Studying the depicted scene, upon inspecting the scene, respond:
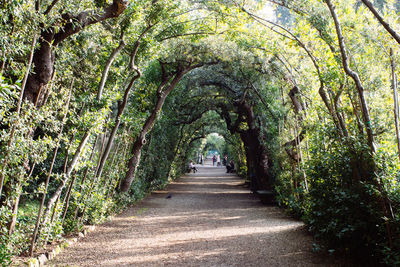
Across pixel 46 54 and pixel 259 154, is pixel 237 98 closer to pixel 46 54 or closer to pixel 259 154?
pixel 259 154

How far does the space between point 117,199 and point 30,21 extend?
18.5 ft

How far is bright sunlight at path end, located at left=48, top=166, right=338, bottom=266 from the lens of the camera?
4180 mm

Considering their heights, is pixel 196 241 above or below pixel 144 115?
below

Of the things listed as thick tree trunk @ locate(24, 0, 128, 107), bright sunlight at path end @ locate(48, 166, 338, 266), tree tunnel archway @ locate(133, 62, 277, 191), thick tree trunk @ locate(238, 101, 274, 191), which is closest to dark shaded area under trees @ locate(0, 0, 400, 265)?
thick tree trunk @ locate(24, 0, 128, 107)

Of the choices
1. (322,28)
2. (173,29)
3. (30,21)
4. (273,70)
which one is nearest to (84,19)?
(30,21)

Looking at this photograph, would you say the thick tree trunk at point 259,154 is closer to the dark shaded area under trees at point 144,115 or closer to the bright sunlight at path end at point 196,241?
the dark shaded area under trees at point 144,115

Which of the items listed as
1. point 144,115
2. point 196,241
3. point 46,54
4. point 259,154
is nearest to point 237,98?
point 259,154

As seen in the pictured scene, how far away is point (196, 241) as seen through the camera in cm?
530

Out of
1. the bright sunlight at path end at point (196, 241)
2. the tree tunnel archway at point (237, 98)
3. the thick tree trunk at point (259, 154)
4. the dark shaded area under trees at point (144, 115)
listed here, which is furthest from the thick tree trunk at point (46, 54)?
the thick tree trunk at point (259, 154)

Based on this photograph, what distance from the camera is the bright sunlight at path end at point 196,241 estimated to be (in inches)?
165

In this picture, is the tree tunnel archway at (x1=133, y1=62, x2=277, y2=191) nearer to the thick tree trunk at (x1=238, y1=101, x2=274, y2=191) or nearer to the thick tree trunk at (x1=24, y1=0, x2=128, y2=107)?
the thick tree trunk at (x1=238, y1=101, x2=274, y2=191)

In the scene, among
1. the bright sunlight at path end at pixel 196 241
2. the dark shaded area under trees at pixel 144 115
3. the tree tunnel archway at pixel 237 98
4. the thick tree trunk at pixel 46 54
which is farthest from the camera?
the tree tunnel archway at pixel 237 98

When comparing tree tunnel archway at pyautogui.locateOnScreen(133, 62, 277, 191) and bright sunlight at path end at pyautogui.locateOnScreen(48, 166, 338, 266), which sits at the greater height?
tree tunnel archway at pyautogui.locateOnScreen(133, 62, 277, 191)

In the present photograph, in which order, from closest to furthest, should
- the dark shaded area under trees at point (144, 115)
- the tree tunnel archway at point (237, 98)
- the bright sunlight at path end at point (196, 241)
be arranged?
the dark shaded area under trees at point (144, 115), the bright sunlight at path end at point (196, 241), the tree tunnel archway at point (237, 98)
